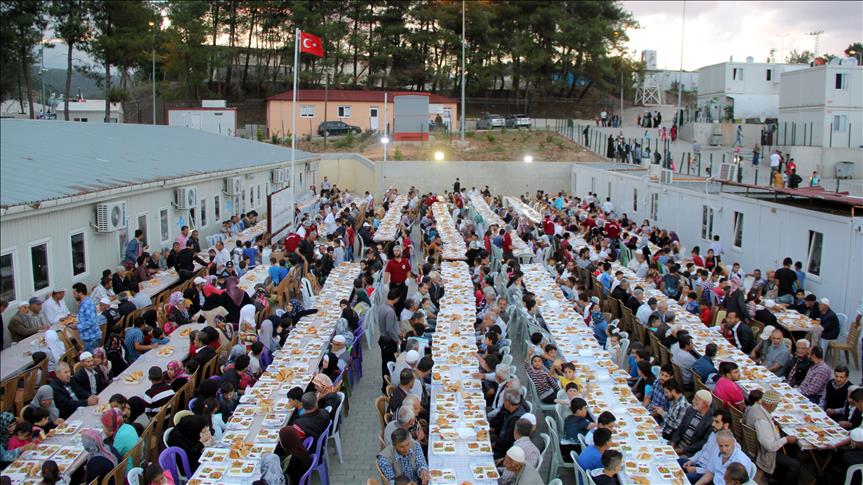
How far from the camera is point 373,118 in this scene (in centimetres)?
4816

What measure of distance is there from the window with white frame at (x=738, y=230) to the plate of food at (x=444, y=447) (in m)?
13.0

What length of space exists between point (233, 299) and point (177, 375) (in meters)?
3.27

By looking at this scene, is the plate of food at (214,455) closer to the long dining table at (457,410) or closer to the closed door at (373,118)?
the long dining table at (457,410)

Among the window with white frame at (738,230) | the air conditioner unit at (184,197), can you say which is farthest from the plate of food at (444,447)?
the window with white frame at (738,230)

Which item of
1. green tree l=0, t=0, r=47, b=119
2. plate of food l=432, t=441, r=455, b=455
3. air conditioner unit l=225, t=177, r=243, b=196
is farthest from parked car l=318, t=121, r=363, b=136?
plate of food l=432, t=441, r=455, b=455

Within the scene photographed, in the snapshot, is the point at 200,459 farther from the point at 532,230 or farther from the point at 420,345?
the point at 532,230

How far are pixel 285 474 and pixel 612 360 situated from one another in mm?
4831

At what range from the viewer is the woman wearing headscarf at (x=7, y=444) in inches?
269

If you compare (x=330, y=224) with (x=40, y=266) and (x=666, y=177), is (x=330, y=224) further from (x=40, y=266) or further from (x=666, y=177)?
(x=666, y=177)

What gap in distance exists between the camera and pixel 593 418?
8016mm

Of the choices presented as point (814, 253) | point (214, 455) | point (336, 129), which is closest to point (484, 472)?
point (214, 455)

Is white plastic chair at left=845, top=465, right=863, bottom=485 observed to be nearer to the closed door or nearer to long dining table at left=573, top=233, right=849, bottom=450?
long dining table at left=573, top=233, right=849, bottom=450

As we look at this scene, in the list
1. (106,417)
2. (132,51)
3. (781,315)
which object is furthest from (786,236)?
(132,51)

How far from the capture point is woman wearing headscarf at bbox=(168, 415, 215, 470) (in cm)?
733
